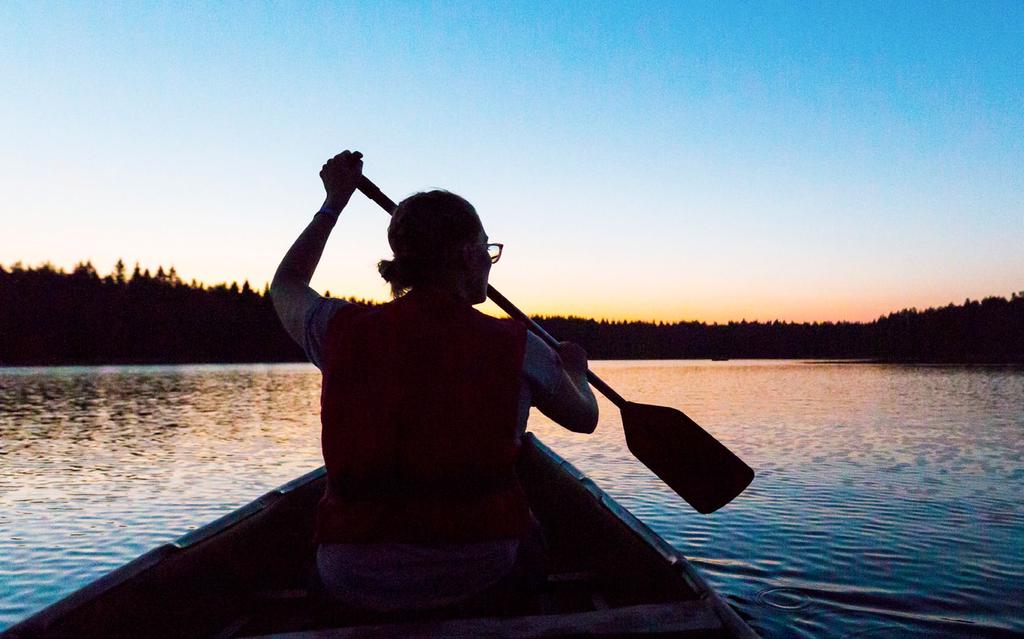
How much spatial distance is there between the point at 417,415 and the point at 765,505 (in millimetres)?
8927

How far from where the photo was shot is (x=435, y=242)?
6.51 ft

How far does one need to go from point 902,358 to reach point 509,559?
139 metres

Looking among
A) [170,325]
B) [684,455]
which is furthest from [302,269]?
[170,325]

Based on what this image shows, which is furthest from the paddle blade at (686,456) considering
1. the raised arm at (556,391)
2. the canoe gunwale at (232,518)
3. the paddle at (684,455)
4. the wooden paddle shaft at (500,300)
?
the canoe gunwale at (232,518)

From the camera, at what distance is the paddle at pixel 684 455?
144 inches

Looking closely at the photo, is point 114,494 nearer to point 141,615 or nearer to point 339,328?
point 141,615

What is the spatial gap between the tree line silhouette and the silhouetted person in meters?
69.7

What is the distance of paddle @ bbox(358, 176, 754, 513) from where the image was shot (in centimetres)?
366

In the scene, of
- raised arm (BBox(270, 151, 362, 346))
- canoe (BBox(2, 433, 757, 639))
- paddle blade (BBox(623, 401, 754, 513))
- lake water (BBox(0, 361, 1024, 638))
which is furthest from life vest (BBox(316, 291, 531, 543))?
lake water (BBox(0, 361, 1024, 638))

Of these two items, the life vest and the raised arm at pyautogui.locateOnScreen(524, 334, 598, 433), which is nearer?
the life vest

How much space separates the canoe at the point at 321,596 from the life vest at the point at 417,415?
29cm

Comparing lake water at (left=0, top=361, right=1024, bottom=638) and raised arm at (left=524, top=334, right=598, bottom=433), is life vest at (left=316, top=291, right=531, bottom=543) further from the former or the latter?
lake water at (left=0, top=361, right=1024, bottom=638)

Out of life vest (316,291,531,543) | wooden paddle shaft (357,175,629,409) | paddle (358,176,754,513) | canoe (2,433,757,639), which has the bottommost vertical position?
canoe (2,433,757,639)

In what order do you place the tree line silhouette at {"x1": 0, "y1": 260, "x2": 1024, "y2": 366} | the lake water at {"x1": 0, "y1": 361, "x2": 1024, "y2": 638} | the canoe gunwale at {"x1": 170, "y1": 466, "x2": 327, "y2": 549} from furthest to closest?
the tree line silhouette at {"x1": 0, "y1": 260, "x2": 1024, "y2": 366}, the lake water at {"x1": 0, "y1": 361, "x2": 1024, "y2": 638}, the canoe gunwale at {"x1": 170, "y1": 466, "x2": 327, "y2": 549}
